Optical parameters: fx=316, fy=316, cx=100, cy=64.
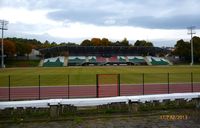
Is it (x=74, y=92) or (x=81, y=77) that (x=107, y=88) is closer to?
(x=74, y=92)

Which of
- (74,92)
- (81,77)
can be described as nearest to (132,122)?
(74,92)

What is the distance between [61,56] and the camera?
119 meters

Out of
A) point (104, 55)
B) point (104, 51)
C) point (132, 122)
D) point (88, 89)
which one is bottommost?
point (132, 122)

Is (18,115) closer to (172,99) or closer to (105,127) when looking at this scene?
(105,127)

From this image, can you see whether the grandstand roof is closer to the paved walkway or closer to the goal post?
the goal post

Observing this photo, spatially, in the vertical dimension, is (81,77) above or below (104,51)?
below

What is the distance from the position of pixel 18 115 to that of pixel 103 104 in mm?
3450

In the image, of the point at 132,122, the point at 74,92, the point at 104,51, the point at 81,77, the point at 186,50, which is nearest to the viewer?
the point at 132,122

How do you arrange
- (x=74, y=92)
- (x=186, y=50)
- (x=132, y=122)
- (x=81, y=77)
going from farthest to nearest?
(x=186, y=50), (x=81, y=77), (x=74, y=92), (x=132, y=122)

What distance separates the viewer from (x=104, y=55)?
122 metres

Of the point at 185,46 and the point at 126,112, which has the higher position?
the point at 185,46

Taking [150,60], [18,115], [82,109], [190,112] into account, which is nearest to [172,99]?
[190,112]

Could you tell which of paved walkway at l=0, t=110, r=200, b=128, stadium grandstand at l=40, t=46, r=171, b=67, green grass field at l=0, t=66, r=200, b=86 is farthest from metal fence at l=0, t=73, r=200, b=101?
stadium grandstand at l=40, t=46, r=171, b=67

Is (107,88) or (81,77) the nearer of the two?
(107,88)
